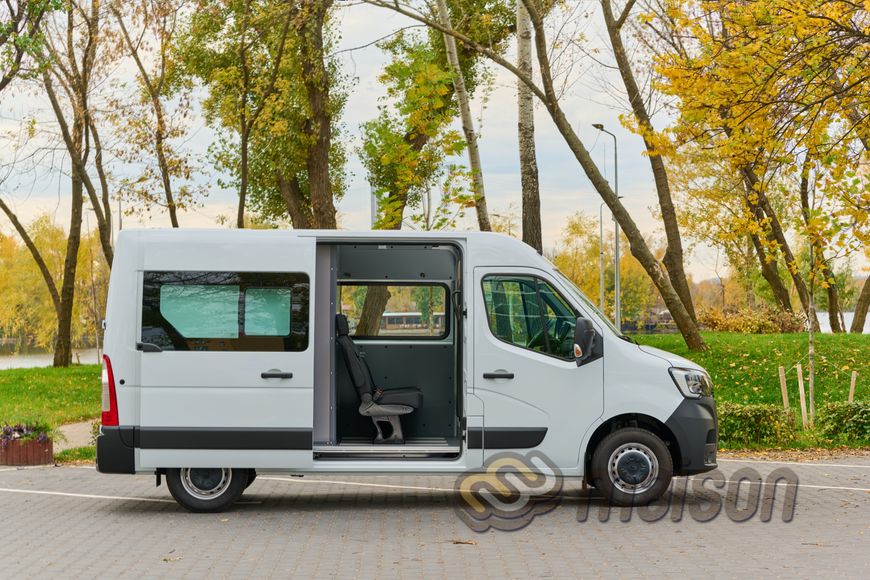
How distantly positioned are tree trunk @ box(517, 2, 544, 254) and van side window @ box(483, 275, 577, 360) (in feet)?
36.2

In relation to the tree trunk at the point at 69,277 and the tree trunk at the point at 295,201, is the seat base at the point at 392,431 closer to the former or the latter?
the tree trunk at the point at 295,201

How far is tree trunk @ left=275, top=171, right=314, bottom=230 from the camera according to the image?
101 ft

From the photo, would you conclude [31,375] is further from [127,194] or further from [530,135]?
[530,135]

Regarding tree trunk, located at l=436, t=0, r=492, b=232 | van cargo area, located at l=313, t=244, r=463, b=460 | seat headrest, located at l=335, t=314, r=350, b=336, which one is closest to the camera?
seat headrest, located at l=335, t=314, r=350, b=336

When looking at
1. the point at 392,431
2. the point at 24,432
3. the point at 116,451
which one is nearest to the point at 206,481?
the point at 116,451

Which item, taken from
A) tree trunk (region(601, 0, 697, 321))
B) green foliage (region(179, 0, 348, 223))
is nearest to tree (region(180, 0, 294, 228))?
green foliage (region(179, 0, 348, 223))

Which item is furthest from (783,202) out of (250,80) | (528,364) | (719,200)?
(528,364)

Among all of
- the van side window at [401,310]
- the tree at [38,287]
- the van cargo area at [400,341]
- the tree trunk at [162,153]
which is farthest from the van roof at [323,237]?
the tree at [38,287]

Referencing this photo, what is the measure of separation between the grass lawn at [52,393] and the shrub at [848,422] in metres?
12.3

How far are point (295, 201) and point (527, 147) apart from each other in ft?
36.1

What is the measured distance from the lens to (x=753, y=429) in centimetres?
1534

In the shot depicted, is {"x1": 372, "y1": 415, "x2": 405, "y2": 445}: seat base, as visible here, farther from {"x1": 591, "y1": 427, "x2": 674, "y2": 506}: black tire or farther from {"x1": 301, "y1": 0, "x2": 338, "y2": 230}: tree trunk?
{"x1": 301, "y1": 0, "x2": 338, "y2": 230}: tree trunk

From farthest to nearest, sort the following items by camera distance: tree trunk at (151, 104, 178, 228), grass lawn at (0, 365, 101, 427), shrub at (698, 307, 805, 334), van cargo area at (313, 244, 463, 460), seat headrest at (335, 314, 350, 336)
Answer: shrub at (698, 307, 805, 334) < tree trunk at (151, 104, 178, 228) < grass lawn at (0, 365, 101, 427) < van cargo area at (313, 244, 463, 460) < seat headrest at (335, 314, 350, 336)

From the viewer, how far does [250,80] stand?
25969 mm
